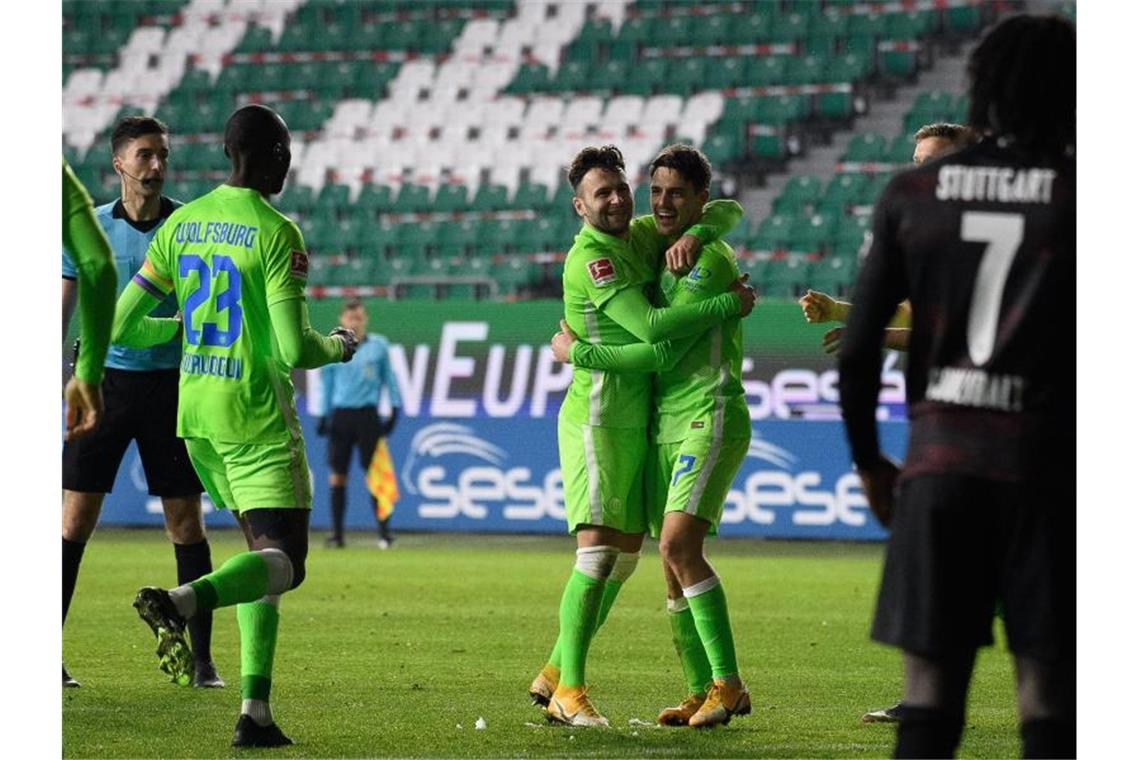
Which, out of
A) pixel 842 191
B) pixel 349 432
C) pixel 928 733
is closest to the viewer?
pixel 928 733

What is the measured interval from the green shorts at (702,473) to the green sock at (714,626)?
22 centimetres

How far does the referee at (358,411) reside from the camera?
16.4 metres

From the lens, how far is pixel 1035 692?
382 cm

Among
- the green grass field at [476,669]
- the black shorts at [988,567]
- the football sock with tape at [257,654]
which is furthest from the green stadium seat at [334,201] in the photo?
the black shorts at [988,567]

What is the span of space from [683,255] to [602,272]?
29 centimetres

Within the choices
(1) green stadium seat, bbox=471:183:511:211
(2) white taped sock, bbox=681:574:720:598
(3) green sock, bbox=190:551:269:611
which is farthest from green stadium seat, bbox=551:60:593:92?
(3) green sock, bbox=190:551:269:611

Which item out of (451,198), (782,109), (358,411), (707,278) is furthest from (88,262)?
(782,109)

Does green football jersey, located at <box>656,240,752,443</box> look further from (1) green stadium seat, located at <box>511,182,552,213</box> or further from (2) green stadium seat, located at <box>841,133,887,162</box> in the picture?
(1) green stadium seat, located at <box>511,182,552,213</box>

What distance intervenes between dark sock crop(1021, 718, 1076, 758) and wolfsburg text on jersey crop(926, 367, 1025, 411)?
63 cm

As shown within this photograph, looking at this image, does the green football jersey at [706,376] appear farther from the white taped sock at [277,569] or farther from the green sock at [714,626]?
the white taped sock at [277,569]

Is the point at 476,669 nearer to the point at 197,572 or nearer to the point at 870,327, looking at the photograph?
the point at 197,572

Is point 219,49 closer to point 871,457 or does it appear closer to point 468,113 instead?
point 468,113

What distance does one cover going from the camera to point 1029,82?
3846mm

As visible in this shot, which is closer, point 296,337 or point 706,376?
point 296,337
